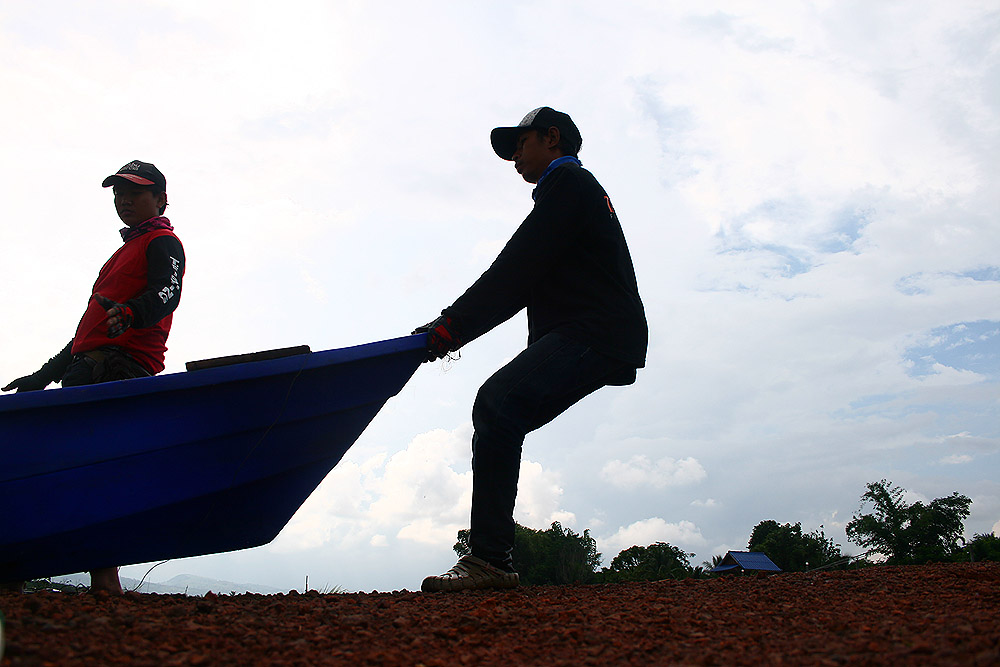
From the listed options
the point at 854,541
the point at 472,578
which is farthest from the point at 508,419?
the point at 854,541

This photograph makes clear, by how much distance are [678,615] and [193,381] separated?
3028 mm

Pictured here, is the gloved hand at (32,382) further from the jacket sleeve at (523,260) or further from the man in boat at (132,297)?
the jacket sleeve at (523,260)

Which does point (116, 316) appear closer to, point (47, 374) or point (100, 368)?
point (100, 368)

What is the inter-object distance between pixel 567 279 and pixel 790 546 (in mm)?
24809

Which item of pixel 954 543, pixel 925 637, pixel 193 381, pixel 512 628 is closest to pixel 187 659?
pixel 512 628

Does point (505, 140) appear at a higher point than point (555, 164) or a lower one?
higher

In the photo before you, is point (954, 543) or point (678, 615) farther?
point (954, 543)

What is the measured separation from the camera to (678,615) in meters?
3.44

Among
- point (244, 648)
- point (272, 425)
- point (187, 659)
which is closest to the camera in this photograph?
point (187, 659)

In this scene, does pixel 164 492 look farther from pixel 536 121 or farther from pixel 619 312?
pixel 536 121

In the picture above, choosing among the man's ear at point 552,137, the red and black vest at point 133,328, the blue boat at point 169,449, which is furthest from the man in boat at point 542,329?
the red and black vest at point 133,328

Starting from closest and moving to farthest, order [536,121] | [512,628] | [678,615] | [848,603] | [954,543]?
[512,628] → [678,615] → [848,603] → [536,121] → [954,543]

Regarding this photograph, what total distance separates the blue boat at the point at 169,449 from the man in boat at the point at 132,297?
421 mm

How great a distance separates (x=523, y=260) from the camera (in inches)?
174
